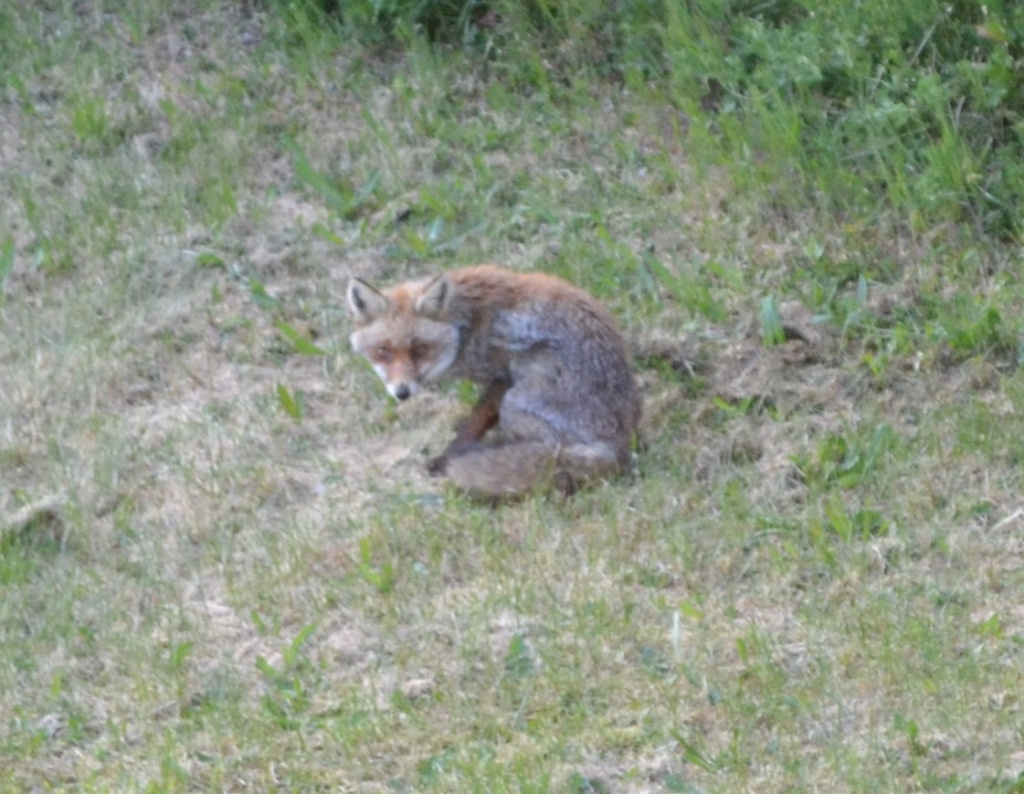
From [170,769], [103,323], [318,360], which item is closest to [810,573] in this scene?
[170,769]

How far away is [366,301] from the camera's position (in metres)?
8.23

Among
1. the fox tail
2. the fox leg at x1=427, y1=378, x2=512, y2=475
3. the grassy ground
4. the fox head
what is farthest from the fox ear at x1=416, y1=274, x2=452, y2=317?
the fox tail

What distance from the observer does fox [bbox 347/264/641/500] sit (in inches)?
299

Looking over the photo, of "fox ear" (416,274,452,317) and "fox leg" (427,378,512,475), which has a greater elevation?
"fox ear" (416,274,452,317)

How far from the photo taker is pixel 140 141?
11.1 meters

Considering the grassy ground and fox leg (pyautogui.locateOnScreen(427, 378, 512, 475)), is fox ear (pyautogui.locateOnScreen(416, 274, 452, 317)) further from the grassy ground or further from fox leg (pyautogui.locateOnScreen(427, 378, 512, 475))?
the grassy ground

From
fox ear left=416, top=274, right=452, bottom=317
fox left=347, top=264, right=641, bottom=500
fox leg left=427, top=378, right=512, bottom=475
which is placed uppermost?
fox ear left=416, top=274, right=452, bottom=317

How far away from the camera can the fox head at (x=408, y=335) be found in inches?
315

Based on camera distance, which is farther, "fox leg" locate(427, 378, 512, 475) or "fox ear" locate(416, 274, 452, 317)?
"fox ear" locate(416, 274, 452, 317)

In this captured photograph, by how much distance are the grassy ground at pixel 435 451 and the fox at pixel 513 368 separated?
0.19 m

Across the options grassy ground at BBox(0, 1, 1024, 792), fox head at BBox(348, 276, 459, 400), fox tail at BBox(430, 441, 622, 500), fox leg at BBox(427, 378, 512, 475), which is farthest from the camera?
fox head at BBox(348, 276, 459, 400)

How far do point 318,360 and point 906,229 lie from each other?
3.25m

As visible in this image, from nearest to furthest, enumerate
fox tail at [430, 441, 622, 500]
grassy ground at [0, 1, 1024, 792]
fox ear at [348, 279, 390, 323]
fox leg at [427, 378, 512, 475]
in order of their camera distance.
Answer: grassy ground at [0, 1, 1024, 792] < fox tail at [430, 441, 622, 500] < fox leg at [427, 378, 512, 475] < fox ear at [348, 279, 390, 323]

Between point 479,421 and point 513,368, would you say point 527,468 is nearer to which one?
point 479,421
